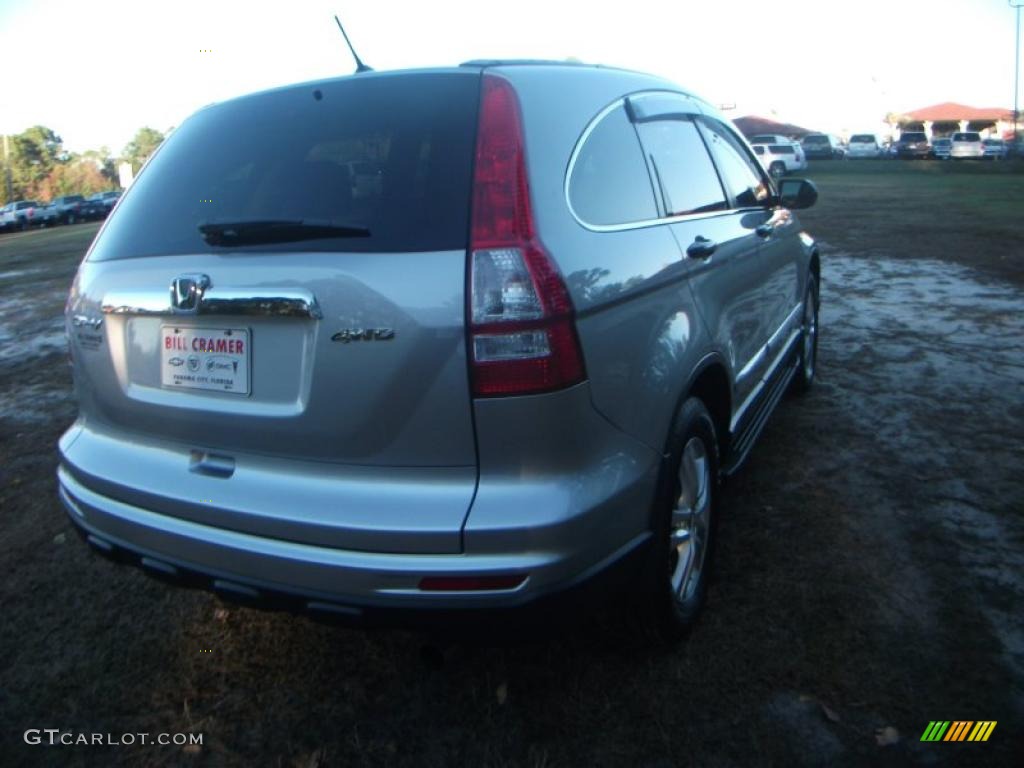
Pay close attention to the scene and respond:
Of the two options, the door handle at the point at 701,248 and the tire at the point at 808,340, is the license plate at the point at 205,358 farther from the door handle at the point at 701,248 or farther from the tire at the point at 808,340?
the tire at the point at 808,340

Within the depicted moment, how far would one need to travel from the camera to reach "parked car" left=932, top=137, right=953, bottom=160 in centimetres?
4699

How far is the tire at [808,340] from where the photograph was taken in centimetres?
522

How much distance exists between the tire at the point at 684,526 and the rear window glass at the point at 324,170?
953 mm

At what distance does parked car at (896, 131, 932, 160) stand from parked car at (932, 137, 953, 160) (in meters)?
0.73

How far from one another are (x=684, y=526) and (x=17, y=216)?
156ft

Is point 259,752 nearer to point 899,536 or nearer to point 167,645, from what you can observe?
point 167,645

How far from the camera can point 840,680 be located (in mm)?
2576

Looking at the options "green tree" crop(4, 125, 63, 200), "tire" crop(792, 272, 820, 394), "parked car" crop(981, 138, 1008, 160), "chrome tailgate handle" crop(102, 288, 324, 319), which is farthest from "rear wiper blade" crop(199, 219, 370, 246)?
"green tree" crop(4, 125, 63, 200)

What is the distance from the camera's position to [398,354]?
2.00 m

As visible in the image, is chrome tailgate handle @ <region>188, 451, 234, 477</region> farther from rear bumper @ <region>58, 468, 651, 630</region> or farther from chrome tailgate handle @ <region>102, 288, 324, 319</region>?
chrome tailgate handle @ <region>102, 288, 324, 319</region>

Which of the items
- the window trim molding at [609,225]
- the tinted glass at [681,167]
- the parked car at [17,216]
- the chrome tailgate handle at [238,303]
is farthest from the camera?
the parked car at [17,216]

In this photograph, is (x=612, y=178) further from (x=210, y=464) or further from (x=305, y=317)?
(x=210, y=464)

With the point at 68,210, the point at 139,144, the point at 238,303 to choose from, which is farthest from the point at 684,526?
the point at 139,144

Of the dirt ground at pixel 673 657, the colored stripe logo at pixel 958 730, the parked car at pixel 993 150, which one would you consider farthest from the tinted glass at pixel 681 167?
the parked car at pixel 993 150
